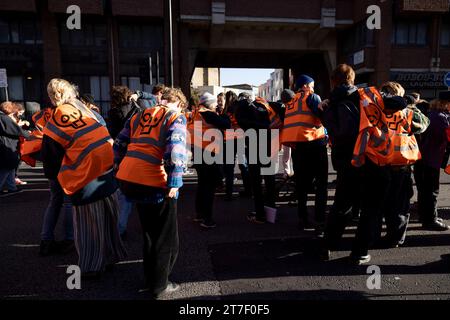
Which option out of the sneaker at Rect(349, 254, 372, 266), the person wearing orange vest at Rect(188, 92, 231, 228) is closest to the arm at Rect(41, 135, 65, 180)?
the person wearing orange vest at Rect(188, 92, 231, 228)

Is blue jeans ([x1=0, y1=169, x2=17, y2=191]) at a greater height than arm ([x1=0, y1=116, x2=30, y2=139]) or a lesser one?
lesser

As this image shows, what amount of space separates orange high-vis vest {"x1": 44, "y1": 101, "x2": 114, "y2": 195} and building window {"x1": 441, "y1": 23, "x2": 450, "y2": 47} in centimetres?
2329

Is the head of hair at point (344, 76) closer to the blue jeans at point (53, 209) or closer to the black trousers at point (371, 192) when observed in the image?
the black trousers at point (371, 192)

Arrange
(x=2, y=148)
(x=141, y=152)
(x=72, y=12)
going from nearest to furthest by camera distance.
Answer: (x=141, y=152) → (x=2, y=148) → (x=72, y=12)

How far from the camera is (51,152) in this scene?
365cm

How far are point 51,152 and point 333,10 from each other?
20.4 metres

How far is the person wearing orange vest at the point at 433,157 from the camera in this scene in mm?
4805

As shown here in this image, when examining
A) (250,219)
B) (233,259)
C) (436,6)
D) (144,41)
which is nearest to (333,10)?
(436,6)

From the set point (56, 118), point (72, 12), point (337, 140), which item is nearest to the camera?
point (56, 118)

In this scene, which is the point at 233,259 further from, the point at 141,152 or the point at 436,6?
the point at 436,6

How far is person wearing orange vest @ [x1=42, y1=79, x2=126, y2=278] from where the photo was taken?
135 inches

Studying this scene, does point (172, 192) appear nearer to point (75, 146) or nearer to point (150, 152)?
point (150, 152)

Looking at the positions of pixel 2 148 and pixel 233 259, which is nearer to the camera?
pixel 233 259

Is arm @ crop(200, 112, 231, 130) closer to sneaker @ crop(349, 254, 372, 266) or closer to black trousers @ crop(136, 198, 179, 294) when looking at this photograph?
black trousers @ crop(136, 198, 179, 294)
